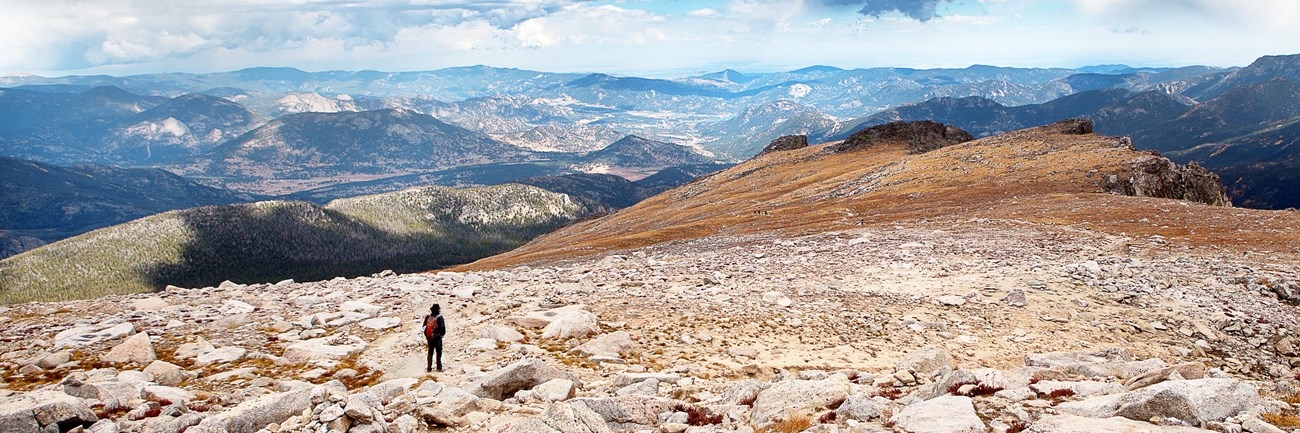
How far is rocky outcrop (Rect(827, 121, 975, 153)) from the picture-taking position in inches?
6983

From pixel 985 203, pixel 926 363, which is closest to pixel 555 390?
Result: pixel 926 363

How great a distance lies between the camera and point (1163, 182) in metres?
72.0

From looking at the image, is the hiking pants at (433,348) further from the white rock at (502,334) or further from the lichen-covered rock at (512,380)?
the lichen-covered rock at (512,380)

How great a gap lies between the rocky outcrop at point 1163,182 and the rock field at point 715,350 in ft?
132

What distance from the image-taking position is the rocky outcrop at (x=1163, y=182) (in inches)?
2564

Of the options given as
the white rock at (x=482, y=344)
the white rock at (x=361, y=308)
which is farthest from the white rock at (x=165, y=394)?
the white rock at (x=361, y=308)

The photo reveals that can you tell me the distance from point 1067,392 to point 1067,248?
25.6 metres

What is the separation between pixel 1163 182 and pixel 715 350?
261ft

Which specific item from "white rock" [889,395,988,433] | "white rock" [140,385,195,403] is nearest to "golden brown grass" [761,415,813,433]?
"white rock" [889,395,988,433]

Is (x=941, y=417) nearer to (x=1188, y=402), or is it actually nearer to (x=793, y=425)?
(x=793, y=425)

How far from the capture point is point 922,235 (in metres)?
40.5

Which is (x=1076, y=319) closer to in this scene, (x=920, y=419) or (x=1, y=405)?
(x=920, y=419)

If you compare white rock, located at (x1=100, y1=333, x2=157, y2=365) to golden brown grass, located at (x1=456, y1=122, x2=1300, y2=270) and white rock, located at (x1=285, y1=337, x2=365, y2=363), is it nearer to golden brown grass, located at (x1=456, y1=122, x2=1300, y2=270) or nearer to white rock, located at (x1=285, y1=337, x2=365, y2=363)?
white rock, located at (x1=285, y1=337, x2=365, y2=363)

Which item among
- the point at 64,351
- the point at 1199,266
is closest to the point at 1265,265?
the point at 1199,266
